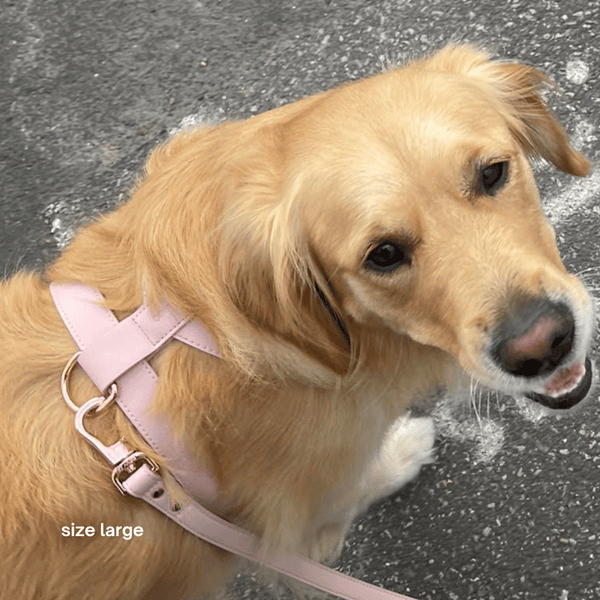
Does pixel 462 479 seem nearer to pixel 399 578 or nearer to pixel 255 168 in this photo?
pixel 399 578

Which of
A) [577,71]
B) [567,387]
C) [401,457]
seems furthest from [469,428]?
[577,71]

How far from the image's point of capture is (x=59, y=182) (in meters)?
3.68

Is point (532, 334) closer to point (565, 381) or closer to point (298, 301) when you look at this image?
point (565, 381)

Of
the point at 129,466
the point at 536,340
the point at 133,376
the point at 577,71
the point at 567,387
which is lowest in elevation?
the point at 577,71

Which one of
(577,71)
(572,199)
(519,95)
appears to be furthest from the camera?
(577,71)

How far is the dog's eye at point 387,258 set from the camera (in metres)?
1.81

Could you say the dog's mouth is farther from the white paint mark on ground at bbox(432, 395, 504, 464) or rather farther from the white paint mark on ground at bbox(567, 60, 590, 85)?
the white paint mark on ground at bbox(567, 60, 590, 85)

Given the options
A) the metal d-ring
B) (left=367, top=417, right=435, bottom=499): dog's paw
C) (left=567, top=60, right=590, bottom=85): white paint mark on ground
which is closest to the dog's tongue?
(left=367, top=417, right=435, bottom=499): dog's paw

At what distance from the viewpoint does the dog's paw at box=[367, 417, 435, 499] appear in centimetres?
291

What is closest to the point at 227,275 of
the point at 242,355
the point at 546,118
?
the point at 242,355

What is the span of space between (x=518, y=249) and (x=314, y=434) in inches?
30.4

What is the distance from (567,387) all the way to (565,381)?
0.03 metres

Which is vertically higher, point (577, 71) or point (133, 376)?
point (133, 376)

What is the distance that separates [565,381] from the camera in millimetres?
1971
